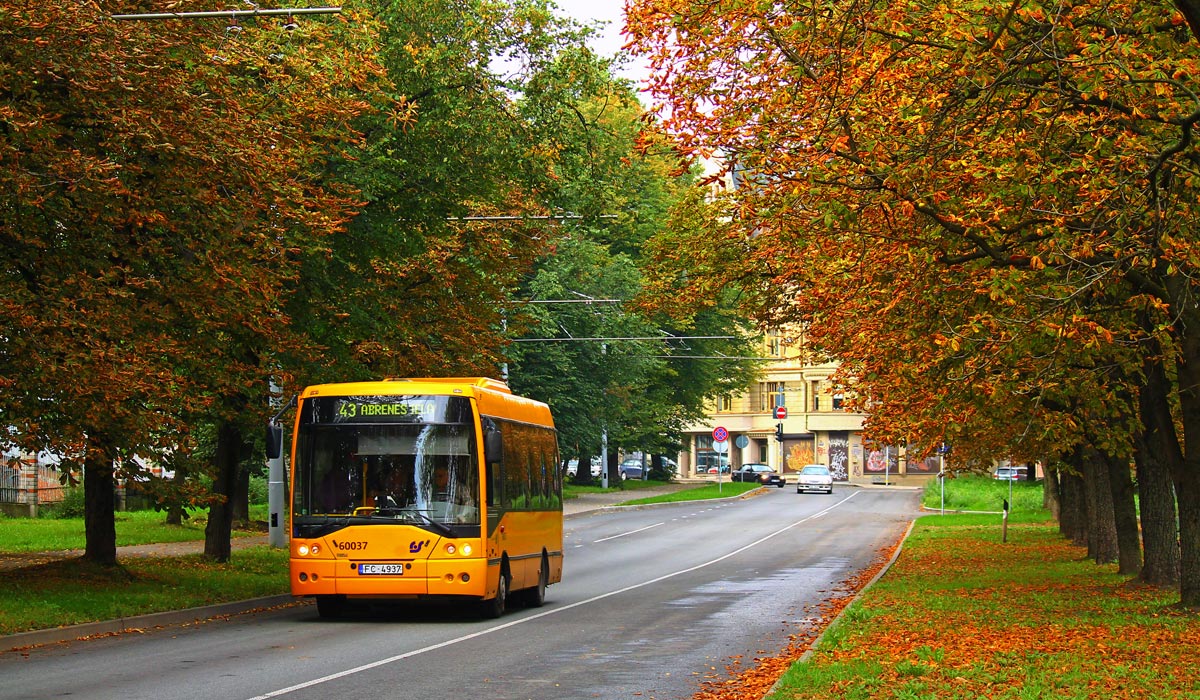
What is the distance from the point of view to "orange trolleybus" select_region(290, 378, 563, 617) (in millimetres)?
18016

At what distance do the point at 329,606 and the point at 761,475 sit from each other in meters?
81.7

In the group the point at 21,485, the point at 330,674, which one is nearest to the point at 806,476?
the point at 21,485

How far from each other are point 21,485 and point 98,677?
29330mm

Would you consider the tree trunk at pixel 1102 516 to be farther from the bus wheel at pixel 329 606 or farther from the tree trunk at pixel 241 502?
the tree trunk at pixel 241 502

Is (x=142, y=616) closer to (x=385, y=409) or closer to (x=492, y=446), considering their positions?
(x=385, y=409)

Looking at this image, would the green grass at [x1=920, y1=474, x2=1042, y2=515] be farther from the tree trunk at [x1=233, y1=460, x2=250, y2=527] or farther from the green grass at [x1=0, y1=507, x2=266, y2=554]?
the green grass at [x1=0, y1=507, x2=266, y2=554]

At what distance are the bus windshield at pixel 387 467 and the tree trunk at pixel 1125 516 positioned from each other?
10598 mm

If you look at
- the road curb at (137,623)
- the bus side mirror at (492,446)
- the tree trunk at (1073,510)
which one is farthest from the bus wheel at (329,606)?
the tree trunk at (1073,510)

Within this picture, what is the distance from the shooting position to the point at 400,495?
60.2 ft

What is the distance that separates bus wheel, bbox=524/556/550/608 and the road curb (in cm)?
348

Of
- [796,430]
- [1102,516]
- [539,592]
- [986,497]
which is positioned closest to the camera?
[539,592]

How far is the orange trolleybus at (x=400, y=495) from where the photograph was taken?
18.0 metres

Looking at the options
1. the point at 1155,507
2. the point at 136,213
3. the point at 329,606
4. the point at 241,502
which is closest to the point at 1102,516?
the point at 1155,507

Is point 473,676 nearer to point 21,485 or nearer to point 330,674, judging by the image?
point 330,674
